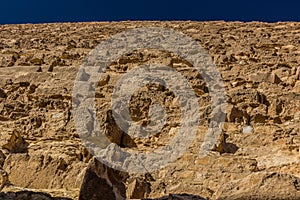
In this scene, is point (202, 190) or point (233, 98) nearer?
point (202, 190)

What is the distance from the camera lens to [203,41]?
48.9 ft

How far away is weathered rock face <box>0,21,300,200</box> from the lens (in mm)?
5207

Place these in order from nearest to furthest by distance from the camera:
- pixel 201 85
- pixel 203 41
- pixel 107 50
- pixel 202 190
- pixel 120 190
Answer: pixel 120 190
pixel 202 190
pixel 201 85
pixel 107 50
pixel 203 41

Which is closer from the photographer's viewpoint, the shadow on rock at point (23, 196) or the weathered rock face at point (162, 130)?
the shadow on rock at point (23, 196)

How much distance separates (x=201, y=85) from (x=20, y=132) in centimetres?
327

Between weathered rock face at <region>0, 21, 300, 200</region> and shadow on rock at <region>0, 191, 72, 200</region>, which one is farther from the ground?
weathered rock face at <region>0, 21, 300, 200</region>

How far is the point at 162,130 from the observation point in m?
8.07

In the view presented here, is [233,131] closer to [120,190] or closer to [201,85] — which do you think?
[201,85]

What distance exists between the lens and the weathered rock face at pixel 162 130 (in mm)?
5207

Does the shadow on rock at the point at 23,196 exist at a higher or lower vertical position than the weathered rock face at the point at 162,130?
lower

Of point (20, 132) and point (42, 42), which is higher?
point (42, 42)

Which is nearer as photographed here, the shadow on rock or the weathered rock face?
the shadow on rock

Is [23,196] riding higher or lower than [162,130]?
lower

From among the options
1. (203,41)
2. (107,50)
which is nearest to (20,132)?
(107,50)
